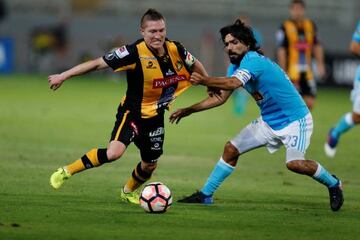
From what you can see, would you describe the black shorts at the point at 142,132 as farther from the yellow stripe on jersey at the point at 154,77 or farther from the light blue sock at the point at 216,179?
the light blue sock at the point at 216,179

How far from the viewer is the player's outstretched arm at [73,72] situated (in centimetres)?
985

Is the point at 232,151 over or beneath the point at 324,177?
over

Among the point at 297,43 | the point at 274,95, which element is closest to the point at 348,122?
the point at 297,43

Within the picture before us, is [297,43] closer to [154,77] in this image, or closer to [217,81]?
[154,77]

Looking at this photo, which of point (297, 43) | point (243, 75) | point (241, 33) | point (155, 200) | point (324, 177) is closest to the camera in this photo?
point (155, 200)

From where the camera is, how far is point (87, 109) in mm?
24453

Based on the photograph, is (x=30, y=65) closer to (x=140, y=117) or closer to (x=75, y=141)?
(x=75, y=141)

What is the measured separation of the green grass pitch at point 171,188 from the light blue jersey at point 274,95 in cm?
98

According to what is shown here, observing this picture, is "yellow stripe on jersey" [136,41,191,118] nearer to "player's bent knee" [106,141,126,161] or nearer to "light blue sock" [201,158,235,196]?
"player's bent knee" [106,141,126,161]

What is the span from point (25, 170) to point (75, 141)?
423 cm

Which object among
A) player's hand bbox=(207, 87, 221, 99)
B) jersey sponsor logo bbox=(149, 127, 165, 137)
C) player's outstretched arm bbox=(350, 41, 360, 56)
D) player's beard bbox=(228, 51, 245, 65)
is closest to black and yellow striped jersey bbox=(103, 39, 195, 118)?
jersey sponsor logo bbox=(149, 127, 165, 137)

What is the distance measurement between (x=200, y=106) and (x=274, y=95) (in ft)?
2.70

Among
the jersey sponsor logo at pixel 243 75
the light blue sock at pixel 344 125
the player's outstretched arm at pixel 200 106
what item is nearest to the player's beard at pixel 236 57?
the jersey sponsor logo at pixel 243 75

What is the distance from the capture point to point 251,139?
35.0ft
